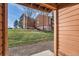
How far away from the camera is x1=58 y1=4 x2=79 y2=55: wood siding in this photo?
1.23 metres

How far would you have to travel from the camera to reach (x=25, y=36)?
1.22m

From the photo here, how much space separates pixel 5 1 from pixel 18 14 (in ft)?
0.50

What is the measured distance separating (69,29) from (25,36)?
15.0 inches

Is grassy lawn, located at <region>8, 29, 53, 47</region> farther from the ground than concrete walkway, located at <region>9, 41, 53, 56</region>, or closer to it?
farther from the ground

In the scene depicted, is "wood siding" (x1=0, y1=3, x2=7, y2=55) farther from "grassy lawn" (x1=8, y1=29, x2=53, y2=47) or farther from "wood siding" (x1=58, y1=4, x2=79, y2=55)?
"wood siding" (x1=58, y1=4, x2=79, y2=55)

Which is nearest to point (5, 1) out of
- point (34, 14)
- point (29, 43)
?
point (34, 14)

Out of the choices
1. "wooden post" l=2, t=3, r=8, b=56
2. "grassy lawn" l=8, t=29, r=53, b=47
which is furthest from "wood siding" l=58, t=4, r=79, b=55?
"wooden post" l=2, t=3, r=8, b=56

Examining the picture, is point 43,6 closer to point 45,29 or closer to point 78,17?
point 45,29

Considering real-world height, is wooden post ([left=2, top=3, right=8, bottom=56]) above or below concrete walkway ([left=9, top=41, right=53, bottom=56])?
above

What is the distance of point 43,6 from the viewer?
1221mm

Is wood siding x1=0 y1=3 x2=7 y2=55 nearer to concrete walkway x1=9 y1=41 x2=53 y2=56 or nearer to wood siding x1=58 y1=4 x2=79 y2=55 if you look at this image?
concrete walkway x1=9 y1=41 x2=53 y2=56

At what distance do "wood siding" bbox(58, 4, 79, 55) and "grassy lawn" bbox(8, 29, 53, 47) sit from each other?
122mm

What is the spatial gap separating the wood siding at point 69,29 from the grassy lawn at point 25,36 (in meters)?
0.12

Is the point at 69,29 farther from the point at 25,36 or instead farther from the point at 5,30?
the point at 5,30
